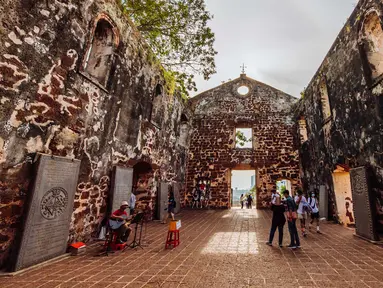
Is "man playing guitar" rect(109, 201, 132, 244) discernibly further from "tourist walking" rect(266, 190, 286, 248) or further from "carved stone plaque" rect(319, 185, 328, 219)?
"carved stone plaque" rect(319, 185, 328, 219)

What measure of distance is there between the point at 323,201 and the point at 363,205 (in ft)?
10.3

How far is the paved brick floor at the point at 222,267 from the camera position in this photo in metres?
2.81

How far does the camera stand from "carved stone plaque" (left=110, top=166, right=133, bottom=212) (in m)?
5.60

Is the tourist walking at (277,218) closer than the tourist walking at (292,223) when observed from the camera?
No

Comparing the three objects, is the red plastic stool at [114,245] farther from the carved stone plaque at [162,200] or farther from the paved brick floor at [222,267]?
the carved stone plaque at [162,200]

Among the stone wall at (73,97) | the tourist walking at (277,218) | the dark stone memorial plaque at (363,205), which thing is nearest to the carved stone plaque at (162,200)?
the stone wall at (73,97)

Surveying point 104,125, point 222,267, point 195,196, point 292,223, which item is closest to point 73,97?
point 104,125

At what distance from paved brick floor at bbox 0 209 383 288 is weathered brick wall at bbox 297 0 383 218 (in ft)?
8.58

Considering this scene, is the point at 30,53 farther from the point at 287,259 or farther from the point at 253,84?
the point at 253,84

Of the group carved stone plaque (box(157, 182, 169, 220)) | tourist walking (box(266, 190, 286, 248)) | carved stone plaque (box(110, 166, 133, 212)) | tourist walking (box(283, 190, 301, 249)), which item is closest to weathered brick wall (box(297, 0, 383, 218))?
tourist walking (box(283, 190, 301, 249))

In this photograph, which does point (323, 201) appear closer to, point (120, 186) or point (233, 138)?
point (233, 138)

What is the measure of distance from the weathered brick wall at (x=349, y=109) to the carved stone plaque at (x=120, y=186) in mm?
6737

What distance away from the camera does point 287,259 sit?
12.3 ft

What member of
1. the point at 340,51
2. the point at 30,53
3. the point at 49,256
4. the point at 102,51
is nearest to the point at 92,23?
the point at 102,51
